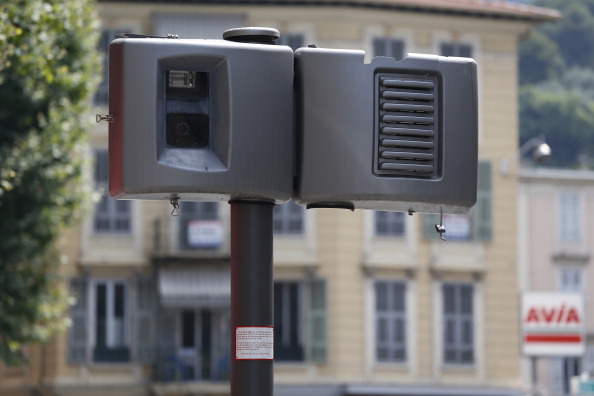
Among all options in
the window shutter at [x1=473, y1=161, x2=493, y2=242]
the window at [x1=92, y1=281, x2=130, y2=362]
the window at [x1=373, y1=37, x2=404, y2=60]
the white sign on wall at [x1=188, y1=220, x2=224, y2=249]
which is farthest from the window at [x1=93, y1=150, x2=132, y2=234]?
the window shutter at [x1=473, y1=161, x2=493, y2=242]

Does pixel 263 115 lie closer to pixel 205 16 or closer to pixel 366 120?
pixel 366 120

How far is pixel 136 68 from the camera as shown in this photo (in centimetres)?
659

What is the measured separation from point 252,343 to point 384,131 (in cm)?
101

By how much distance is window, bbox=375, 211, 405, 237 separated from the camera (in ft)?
153

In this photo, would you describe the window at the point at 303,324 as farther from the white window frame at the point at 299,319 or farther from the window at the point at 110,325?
the window at the point at 110,325

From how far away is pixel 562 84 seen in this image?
123750 mm

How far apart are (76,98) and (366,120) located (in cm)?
2599

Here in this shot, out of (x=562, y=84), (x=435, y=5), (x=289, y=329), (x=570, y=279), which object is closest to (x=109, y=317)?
(x=289, y=329)

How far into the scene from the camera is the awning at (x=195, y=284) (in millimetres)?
45156

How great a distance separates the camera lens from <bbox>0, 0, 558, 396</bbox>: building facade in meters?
37.9

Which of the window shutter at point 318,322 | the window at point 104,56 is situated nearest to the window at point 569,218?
the window shutter at point 318,322

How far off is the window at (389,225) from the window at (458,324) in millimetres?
2054

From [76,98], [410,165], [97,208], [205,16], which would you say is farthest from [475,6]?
[410,165]

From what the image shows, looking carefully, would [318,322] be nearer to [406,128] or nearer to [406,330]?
[406,330]
